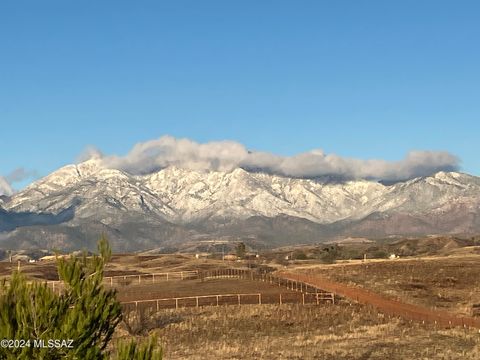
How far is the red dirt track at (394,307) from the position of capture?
55750mm

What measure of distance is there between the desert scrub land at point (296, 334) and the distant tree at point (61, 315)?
23566 mm

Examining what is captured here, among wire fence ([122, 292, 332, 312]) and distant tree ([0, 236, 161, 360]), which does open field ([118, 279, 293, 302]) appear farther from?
distant tree ([0, 236, 161, 360])

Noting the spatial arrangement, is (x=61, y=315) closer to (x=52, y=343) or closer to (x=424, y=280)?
(x=52, y=343)

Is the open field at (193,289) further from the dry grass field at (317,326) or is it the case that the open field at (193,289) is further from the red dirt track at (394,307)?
the red dirt track at (394,307)

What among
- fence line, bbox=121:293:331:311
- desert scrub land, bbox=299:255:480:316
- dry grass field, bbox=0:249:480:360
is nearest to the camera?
dry grass field, bbox=0:249:480:360

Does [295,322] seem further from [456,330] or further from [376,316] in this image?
[456,330]

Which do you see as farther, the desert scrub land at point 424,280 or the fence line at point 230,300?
the desert scrub land at point 424,280

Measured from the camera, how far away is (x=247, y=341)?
154 feet

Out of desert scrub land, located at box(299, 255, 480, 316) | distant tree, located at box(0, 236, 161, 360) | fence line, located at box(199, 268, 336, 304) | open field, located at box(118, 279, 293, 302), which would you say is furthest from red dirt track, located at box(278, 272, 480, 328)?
distant tree, located at box(0, 236, 161, 360)

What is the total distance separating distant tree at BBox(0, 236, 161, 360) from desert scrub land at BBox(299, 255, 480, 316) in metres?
50.8

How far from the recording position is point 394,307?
6431 cm

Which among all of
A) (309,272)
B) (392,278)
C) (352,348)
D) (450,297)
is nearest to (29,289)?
(352,348)

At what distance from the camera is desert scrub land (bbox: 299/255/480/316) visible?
69.7 metres

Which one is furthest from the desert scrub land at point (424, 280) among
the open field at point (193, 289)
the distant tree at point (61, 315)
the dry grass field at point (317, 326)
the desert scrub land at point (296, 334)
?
the distant tree at point (61, 315)
